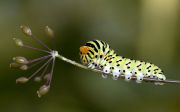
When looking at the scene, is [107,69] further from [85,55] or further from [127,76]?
[127,76]

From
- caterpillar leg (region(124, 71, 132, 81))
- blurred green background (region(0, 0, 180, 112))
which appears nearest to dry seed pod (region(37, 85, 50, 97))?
caterpillar leg (region(124, 71, 132, 81))

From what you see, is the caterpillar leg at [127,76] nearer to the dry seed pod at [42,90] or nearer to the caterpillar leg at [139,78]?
the caterpillar leg at [139,78]

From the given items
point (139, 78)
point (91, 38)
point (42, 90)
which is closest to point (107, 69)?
point (139, 78)

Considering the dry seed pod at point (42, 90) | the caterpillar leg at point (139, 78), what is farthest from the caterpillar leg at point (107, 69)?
the dry seed pod at point (42, 90)

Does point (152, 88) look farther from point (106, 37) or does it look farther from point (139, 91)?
point (106, 37)

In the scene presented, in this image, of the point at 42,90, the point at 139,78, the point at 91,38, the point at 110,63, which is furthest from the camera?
the point at 91,38

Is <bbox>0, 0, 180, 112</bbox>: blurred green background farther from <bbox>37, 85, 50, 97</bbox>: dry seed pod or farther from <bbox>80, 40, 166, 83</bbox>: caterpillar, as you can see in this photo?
<bbox>37, 85, 50, 97</bbox>: dry seed pod
